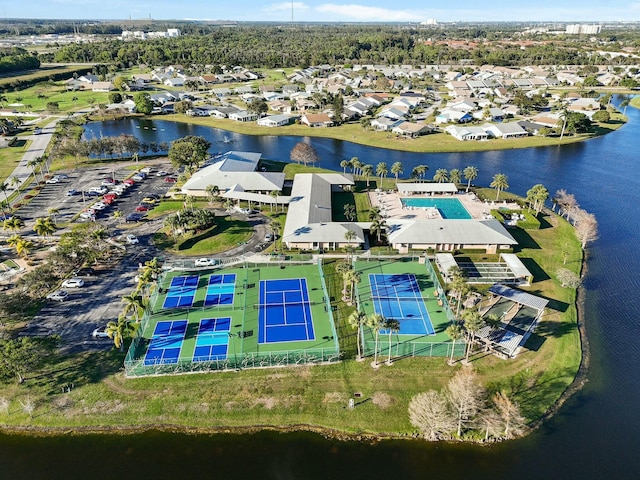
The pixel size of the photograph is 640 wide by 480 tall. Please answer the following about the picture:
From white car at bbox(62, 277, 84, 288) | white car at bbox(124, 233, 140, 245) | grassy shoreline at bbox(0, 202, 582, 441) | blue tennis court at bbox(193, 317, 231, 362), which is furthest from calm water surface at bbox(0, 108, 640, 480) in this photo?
white car at bbox(124, 233, 140, 245)

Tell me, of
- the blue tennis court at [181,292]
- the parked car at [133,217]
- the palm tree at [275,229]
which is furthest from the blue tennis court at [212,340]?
the parked car at [133,217]

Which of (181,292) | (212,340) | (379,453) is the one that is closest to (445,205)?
(181,292)

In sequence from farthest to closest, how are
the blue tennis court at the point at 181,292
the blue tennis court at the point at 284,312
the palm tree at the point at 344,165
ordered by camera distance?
the palm tree at the point at 344,165 → the blue tennis court at the point at 181,292 → the blue tennis court at the point at 284,312

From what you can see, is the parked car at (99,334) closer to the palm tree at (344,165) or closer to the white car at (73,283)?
the white car at (73,283)

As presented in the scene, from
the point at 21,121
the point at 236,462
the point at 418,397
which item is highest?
the point at 21,121

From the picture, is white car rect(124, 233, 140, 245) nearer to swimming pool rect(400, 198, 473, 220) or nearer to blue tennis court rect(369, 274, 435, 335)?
blue tennis court rect(369, 274, 435, 335)

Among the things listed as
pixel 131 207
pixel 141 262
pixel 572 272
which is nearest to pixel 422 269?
pixel 572 272

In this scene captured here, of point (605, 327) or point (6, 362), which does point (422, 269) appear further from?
point (6, 362)
